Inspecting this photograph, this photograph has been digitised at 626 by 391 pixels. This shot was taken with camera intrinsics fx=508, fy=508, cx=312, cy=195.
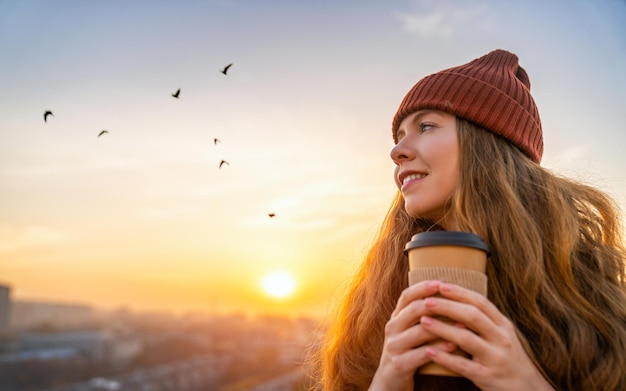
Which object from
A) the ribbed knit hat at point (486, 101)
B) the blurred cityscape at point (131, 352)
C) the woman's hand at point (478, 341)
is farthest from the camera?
the blurred cityscape at point (131, 352)

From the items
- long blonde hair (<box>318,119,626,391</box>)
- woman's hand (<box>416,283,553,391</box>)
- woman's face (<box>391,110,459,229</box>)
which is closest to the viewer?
woman's hand (<box>416,283,553,391</box>)

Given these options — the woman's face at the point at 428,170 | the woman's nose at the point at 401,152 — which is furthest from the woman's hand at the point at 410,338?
the woman's nose at the point at 401,152

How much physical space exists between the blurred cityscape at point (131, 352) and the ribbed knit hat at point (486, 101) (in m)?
43.3

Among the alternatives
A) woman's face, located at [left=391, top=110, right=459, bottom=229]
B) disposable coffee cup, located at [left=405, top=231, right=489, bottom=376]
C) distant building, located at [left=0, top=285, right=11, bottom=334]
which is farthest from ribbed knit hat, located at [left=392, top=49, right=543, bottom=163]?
distant building, located at [left=0, top=285, right=11, bottom=334]

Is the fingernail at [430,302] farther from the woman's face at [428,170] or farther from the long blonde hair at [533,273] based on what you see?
the woman's face at [428,170]

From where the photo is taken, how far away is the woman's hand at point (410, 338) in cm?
145

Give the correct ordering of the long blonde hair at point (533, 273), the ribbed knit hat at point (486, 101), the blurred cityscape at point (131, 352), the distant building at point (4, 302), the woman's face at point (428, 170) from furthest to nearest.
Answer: the blurred cityscape at point (131, 352) < the distant building at point (4, 302) < the ribbed knit hat at point (486, 101) < the woman's face at point (428, 170) < the long blonde hair at point (533, 273)

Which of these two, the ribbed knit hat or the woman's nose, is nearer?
the woman's nose

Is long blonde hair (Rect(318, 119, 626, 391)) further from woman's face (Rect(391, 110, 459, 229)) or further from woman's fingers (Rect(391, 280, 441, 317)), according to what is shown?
woman's fingers (Rect(391, 280, 441, 317))

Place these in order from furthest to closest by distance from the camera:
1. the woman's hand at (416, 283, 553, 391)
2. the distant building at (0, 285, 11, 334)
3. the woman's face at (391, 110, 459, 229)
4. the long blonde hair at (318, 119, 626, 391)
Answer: the distant building at (0, 285, 11, 334)
the woman's face at (391, 110, 459, 229)
the long blonde hair at (318, 119, 626, 391)
the woman's hand at (416, 283, 553, 391)

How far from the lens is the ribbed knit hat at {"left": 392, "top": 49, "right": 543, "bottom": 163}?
2203 millimetres

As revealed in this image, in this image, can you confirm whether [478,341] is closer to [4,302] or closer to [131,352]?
[4,302]

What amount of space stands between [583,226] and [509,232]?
0.39m

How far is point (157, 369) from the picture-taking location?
6303cm
